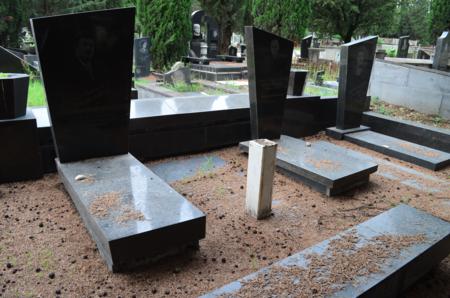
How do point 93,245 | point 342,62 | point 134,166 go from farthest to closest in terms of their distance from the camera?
point 342,62
point 134,166
point 93,245

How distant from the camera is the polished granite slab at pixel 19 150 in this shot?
3.63 meters

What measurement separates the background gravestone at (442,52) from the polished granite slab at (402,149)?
292 inches

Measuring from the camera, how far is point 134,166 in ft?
11.8

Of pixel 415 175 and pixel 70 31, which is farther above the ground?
pixel 70 31

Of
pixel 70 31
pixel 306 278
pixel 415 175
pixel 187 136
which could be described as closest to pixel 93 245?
pixel 306 278

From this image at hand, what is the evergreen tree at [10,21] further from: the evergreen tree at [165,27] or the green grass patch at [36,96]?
the green grass patch at [36,96]

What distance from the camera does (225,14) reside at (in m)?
21.3

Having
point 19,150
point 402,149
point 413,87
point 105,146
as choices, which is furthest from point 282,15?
point 19,150

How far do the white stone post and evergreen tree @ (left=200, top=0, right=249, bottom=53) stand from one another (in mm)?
18974

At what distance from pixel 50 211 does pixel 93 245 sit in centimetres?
76

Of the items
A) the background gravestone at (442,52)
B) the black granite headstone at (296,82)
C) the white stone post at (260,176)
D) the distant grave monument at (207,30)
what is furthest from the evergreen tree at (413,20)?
the white stone post at (260,176)

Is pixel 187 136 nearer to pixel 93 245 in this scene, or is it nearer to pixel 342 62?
pixel 93 245

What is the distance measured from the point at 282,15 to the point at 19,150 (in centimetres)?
1206

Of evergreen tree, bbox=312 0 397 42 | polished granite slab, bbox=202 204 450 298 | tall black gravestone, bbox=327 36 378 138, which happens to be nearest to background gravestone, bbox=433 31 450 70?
tall black gravestone, bbox=327 36 378 138
